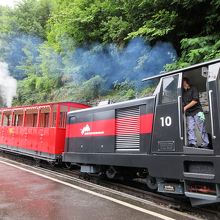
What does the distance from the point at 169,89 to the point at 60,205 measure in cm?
334

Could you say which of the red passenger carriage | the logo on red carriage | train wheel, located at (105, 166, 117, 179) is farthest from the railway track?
the logo on red carriage

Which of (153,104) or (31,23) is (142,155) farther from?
(31,23)

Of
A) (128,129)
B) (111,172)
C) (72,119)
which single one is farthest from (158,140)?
(72,119)

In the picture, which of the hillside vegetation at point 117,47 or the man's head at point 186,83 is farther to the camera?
the hillside vegetation at point 117,47

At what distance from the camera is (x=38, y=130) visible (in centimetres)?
1397

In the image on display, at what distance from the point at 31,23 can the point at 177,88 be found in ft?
97.6

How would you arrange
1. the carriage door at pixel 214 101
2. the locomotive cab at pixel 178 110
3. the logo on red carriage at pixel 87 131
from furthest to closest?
the logo on red carriage at pixel 87 131, the locomotive cab at pixel 178 110, the carriage door at pixel 214 101

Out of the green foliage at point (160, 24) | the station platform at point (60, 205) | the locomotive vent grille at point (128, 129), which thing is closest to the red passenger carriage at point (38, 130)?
the station platform at point (60, 205)

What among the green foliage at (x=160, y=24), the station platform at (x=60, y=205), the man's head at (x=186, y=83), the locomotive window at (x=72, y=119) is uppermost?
the green foliage at (x=160, y=24)

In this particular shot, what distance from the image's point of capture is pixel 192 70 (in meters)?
6.41

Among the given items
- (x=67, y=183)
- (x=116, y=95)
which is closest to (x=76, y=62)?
(x=116, y=95)

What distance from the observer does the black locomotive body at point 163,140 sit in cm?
575

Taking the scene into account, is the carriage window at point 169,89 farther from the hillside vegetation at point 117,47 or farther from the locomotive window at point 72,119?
the locomotive window at point 72,119

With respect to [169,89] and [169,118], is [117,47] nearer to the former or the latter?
[169,89]
